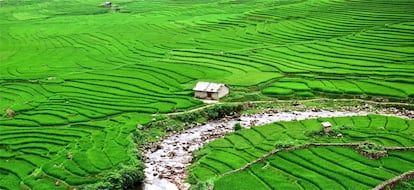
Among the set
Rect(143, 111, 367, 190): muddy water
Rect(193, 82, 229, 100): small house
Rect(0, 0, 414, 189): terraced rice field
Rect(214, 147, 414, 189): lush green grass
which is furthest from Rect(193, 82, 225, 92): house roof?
Rect(214, 147, 414, 189): lush green grass

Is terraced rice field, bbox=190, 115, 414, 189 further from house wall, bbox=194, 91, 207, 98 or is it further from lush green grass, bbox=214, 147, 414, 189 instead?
house wall, bbox=194, 91, 207, 98

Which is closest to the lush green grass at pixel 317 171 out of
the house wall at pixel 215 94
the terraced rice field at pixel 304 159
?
the terraced rice field at pixel 304 159

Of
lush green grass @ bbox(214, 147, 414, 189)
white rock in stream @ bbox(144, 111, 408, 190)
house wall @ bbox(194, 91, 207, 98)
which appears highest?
lush green grass @ bbox(214, 147, 414, 189)

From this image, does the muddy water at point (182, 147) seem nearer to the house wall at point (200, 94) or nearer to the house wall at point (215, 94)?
the house wall at point (215, 94)

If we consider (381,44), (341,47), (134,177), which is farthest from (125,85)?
(381,44)

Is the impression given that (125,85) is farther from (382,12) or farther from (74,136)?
(382,12)
